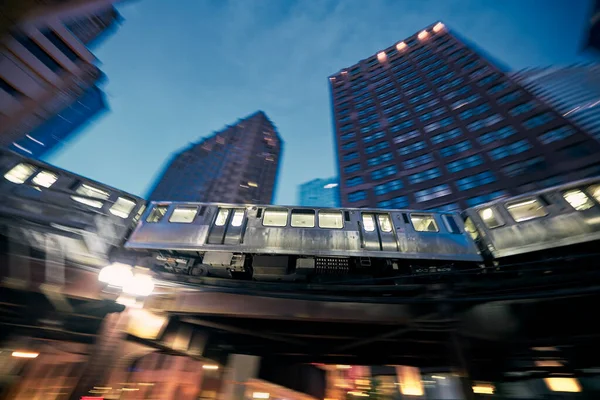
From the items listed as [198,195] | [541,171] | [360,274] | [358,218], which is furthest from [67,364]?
[198,195]

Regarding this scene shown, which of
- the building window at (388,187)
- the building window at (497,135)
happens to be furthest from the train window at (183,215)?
the building window at (497,135)

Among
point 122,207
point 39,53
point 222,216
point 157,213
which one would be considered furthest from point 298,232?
point 39,53

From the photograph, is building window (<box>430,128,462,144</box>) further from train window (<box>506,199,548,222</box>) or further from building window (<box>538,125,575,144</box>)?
train window (<box>506,199,548,222</box>)

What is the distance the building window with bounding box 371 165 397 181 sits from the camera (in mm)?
31109

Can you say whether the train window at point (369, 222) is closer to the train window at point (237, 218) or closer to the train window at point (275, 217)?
the train window at point (275, 217)

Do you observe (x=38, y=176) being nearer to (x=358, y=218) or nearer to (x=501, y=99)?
(x=358, y=218)

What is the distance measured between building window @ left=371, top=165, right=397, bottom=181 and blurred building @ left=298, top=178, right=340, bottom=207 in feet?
148

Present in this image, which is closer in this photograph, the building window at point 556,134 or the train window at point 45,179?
the train window at point 45,179

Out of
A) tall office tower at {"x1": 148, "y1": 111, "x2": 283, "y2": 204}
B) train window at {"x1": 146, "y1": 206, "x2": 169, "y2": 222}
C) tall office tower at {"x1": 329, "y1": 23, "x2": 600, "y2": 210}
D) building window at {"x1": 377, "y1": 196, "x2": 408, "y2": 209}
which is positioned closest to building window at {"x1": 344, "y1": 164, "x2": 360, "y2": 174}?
tall office tower at {"x1": 329, "y1": 23, "x2": 600, "y2": 210}

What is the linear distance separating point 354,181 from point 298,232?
22471 millimetres

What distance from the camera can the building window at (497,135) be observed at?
27969mm

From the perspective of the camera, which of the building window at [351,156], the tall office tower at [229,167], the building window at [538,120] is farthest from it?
the tall office tower at [229,167]

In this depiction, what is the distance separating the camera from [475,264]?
11117 mm

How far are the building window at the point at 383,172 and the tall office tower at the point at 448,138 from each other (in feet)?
0.40
